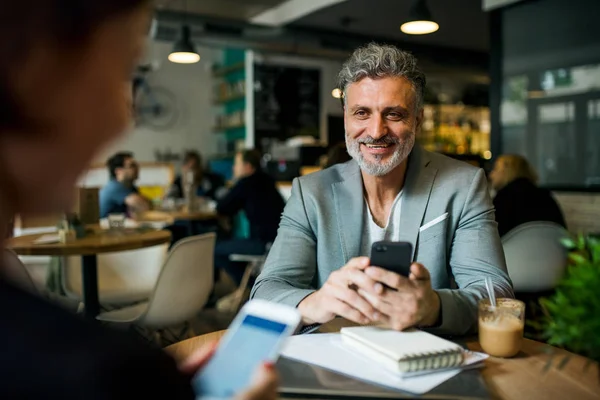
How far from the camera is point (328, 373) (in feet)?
3.32

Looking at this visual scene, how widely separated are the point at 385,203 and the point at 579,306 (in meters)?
1.12

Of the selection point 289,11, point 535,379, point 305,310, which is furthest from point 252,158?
point 535,379

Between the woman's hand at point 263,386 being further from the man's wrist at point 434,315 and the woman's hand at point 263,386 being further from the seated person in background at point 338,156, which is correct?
the seated person in background at point 338,156

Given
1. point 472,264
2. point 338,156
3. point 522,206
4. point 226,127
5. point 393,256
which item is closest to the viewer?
point 393,256

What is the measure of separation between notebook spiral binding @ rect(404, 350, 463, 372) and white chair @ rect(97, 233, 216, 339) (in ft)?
6.18

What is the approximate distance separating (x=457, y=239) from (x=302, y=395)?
838 millimetres

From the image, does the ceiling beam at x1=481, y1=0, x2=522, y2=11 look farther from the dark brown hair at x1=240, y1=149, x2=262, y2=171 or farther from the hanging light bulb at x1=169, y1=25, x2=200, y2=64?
the hanging light bulb at x1=169, y1=25, x2=200, y2=64

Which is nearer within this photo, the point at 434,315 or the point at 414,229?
the point at 434,315

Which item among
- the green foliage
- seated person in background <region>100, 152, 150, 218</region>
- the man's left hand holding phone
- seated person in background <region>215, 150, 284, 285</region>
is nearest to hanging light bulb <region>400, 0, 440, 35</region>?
seated person in background <region>215, 150, 284, 285</region>

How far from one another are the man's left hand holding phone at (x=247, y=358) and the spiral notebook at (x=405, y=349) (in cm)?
43

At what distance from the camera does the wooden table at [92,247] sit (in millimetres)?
2662

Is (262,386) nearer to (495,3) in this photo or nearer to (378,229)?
(378,229)

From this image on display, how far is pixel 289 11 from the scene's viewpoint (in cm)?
743

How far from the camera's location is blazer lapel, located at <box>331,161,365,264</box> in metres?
1.65
